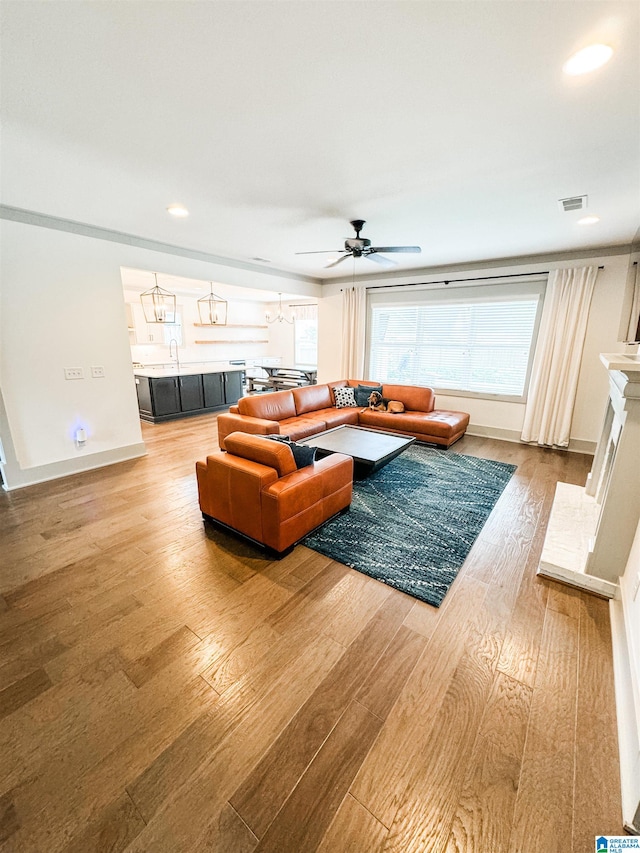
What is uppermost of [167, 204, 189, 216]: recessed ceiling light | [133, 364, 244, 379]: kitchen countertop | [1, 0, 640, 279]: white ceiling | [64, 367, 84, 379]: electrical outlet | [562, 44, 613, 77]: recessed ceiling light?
[167, 204, 189, 216]: recessed ceiling light

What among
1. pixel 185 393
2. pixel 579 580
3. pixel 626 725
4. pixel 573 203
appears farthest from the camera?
pixel 185 393

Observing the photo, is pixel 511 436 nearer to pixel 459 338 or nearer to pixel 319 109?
→ pixel 459 338

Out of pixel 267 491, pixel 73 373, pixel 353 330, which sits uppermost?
Result: pixel 353 330

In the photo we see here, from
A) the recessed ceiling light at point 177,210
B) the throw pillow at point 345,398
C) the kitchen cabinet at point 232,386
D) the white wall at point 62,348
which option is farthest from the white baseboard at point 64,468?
the throw pillow at point 345,398

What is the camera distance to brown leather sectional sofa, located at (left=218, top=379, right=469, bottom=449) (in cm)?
429

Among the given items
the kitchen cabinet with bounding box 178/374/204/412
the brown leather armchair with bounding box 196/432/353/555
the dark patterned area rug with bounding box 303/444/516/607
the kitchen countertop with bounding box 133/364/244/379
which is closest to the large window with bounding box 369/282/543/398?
the dark patterned area rug with bounding box 303/444/516/607

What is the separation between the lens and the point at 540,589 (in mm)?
2178

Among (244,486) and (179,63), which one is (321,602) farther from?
(179,63)

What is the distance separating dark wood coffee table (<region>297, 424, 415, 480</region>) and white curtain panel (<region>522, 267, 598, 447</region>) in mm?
2365

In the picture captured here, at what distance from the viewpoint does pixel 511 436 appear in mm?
5305

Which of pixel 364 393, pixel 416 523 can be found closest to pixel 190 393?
pixel 364 393

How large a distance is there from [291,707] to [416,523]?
5.85 ft

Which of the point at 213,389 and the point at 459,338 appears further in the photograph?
the point at 213,389

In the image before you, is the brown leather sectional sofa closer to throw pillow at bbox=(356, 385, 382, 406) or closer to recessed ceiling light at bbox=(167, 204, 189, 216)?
throw pillow at bbox=(356, 385, 382, 406)
